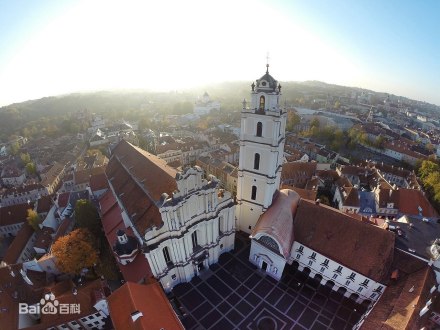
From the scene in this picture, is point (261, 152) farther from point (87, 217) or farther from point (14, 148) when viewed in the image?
point (14, 148)

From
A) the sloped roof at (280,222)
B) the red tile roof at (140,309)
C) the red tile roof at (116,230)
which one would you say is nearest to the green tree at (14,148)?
the red tile roof at (116,230)

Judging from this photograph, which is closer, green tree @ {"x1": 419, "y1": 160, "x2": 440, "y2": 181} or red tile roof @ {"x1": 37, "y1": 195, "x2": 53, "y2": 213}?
red tile roof @ {"x1": 37, "y1": 195, "x2": 53, "y2": 213}

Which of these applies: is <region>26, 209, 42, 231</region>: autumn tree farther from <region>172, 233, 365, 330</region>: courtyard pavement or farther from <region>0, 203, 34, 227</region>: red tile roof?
<region>172, 233, 365, 330</region>: courtyard pavement

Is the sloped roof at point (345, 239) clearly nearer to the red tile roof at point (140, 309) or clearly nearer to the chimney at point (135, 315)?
the red tile roof at point (140, 309)

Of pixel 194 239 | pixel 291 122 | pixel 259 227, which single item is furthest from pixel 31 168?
pixel 291 122

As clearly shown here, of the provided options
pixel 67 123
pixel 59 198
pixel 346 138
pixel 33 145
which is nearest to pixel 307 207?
pixel 59 198

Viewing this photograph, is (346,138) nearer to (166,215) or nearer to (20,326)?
(166,215)

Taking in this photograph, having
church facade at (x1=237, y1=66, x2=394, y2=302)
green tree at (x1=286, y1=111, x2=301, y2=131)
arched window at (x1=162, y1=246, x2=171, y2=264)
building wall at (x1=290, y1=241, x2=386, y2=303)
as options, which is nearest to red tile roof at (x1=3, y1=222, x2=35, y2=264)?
arched window at (x1=162, y1=246, x2=171, y2=264)
